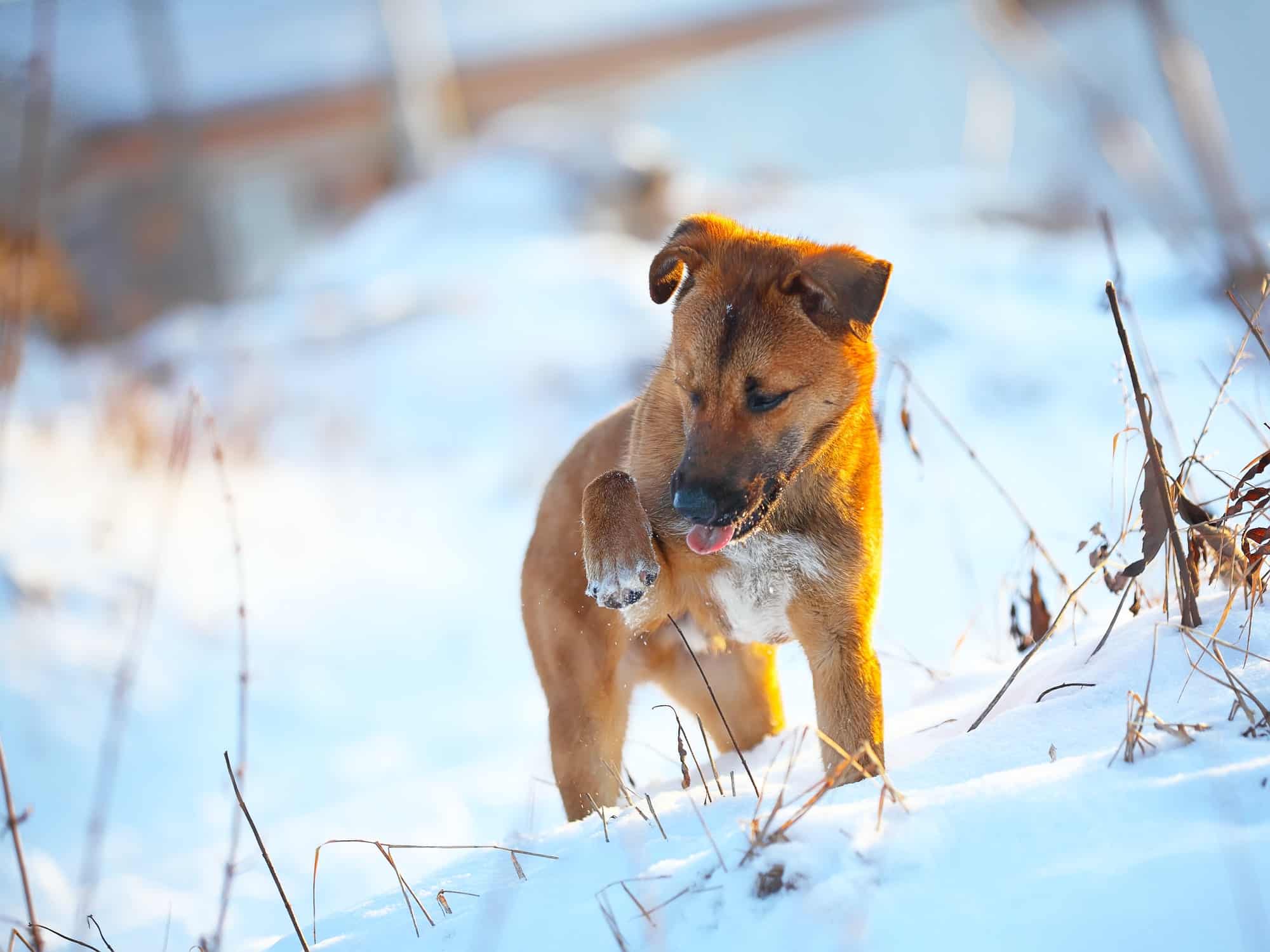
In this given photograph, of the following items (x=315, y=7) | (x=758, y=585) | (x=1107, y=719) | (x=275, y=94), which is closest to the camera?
(x=1107, y=719)

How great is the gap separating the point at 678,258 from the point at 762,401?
1.90 ft

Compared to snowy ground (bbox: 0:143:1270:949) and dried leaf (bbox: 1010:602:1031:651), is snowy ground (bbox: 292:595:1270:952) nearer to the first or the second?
snowy ground (bbox: 0:143:1270:949)

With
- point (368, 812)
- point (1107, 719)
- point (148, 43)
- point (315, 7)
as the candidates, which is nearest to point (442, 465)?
point (368, 812)

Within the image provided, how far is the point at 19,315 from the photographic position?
90.4 inches

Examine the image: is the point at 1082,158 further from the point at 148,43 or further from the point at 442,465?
the point at 148,43

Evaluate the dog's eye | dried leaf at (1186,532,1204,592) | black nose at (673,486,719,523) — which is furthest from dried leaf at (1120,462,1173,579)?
black nose at (673,486,719,523)

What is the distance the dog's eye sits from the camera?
9.73ft

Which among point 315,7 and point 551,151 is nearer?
point 551,151

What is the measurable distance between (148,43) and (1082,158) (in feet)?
42.5

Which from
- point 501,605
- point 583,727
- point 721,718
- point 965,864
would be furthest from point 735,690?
point 501,605

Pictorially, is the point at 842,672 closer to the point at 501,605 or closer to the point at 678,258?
the point at 678,258

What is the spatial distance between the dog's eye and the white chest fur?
366 millimetres

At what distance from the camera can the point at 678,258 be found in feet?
10.6

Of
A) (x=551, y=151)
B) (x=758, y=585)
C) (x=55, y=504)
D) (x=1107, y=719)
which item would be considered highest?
(x=551, y=151)
